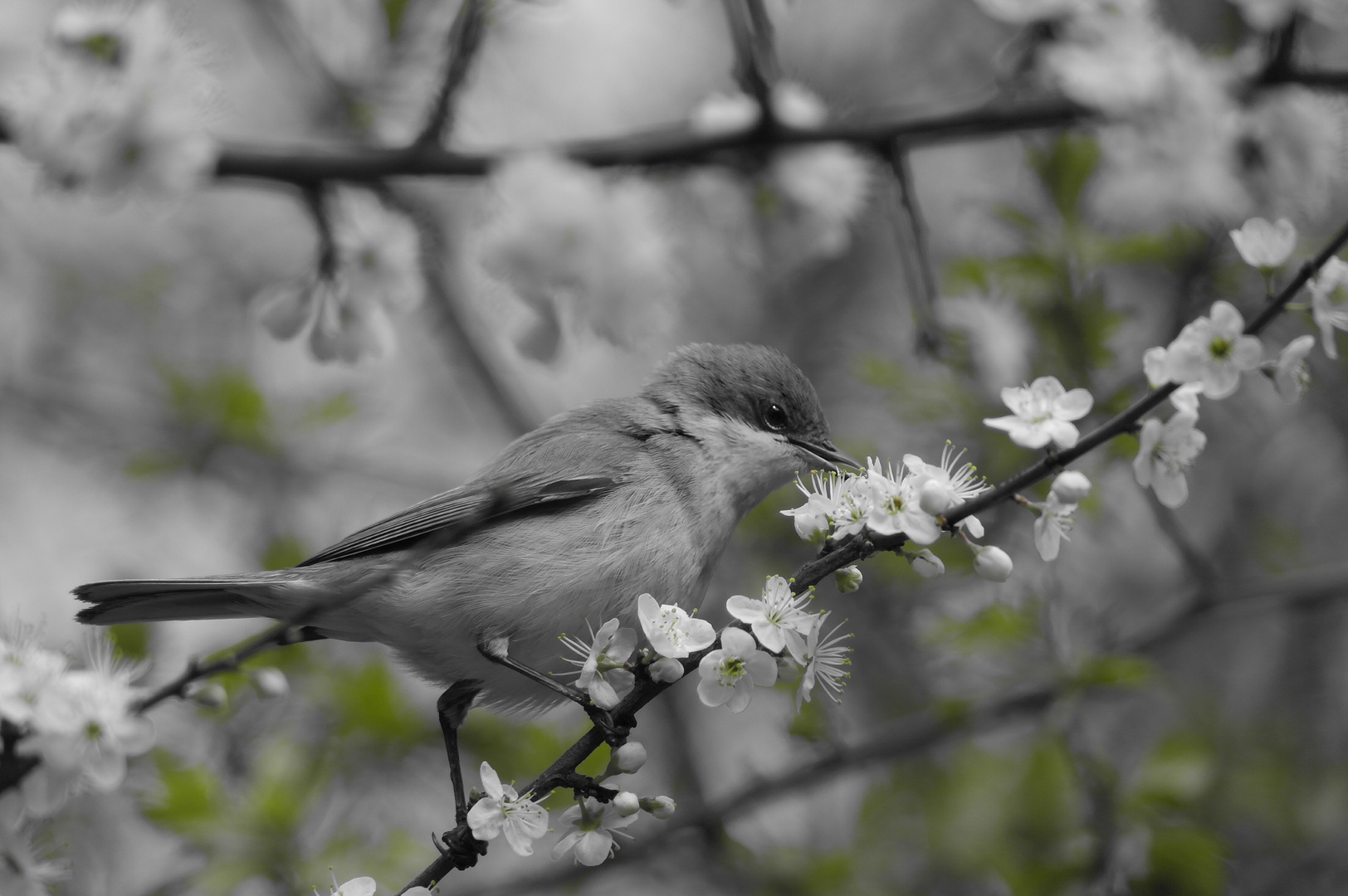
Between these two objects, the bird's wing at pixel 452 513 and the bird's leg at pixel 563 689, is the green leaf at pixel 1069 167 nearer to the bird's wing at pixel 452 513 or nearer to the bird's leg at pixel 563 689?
the bird's wing at pixel 452 513

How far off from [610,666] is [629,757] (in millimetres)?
189

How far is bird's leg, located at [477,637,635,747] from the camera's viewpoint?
2.30 metres

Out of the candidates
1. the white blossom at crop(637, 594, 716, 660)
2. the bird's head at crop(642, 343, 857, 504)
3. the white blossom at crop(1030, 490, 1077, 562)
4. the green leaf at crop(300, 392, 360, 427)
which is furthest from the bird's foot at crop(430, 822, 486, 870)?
the green leaf at crop(300, 392, 360, 427)

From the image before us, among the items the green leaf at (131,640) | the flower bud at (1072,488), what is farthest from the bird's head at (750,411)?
the green leaf at (131,640)

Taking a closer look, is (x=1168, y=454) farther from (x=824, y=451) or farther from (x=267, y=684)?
(x=267, y=684)

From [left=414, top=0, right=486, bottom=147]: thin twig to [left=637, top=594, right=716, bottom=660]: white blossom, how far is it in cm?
197

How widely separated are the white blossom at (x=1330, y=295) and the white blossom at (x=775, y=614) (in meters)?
1.11

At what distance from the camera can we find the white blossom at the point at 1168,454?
2.07 m

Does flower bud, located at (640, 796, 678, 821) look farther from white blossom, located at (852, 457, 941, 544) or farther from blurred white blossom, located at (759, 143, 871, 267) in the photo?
blurred white blossom, located at (759, 143, 871, 267)

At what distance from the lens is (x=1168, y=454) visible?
83.5 inches

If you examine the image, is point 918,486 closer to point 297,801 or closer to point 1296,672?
point 297,801

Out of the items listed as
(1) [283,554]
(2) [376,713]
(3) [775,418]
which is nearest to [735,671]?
(3) [775,418]

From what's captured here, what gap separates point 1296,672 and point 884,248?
3.52m

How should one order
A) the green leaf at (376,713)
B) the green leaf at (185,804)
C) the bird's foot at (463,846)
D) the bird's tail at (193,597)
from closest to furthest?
the bird's foot at (463,846) < the bird's tail at (193,597) < the green leaf at (185,804) < the green leaf at (376,713)
